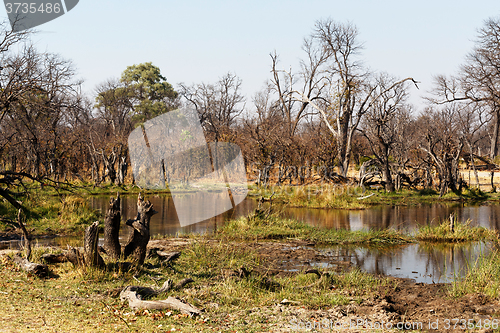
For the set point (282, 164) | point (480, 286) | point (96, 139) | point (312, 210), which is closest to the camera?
point (480, 286)

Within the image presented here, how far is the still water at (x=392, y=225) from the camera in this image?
32.8 feet

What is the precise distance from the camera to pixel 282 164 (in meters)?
34.0

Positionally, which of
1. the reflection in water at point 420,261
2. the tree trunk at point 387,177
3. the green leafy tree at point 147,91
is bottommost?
the reflection in water at point 420,261

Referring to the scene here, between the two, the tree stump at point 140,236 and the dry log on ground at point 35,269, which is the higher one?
the tree stump at point 140,236

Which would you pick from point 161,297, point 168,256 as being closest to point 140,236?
point 168,256

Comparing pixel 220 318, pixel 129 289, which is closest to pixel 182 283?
pixel 129 289

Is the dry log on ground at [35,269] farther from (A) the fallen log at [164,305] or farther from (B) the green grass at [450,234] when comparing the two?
(B) the green grass at [450,234]

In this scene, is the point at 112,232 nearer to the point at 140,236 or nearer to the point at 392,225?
the point at 140,236

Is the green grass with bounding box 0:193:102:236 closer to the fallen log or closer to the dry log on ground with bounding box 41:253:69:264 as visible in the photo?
the dry log on ground with bounding box 41:253:69:264

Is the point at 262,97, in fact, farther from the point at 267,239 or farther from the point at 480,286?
the point at 480,286

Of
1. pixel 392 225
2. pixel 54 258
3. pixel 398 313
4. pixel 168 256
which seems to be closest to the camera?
pixel 398 313

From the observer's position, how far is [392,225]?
1620 centimetres

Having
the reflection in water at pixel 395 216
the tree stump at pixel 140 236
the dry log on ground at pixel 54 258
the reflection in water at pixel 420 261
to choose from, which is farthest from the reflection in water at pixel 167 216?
the reflection in water at pixel 420 261

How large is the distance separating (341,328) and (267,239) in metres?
7.76
